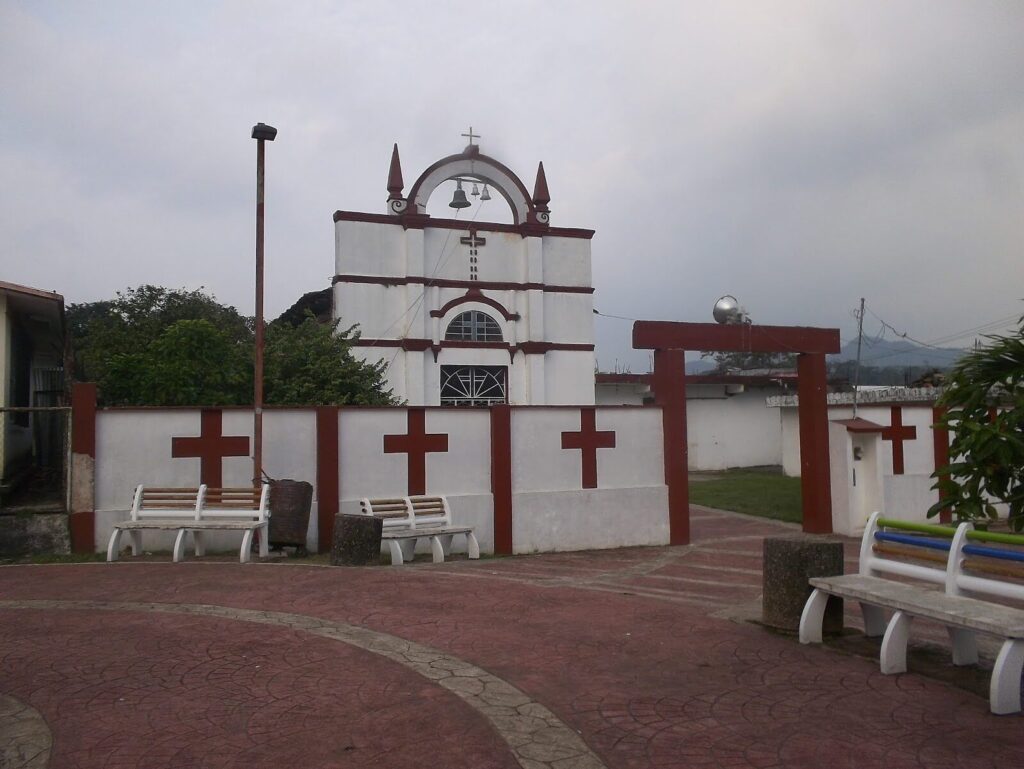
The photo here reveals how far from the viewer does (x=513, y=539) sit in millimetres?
12281

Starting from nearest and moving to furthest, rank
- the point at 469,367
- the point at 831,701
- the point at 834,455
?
the point at 831,701 → the point at 834,455 → the point at 469,367

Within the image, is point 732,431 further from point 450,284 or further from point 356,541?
point 356,541

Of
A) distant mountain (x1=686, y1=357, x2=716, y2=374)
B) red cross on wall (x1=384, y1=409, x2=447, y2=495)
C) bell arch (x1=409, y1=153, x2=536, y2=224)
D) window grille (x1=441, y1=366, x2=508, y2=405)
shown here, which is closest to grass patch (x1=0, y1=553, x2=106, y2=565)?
red cross on wall (x1=384, y1=409, x2=447, y2=495)

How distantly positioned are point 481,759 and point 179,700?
2.06 meters

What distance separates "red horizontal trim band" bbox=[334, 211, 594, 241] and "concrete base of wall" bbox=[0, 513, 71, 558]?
1649 centimetres

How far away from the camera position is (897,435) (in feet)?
51.2

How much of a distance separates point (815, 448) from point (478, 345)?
14.1 metres

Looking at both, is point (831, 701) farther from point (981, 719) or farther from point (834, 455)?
point (834, 455)

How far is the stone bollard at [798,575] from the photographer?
6777 millimetres

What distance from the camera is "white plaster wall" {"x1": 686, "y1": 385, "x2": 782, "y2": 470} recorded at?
31.3 meters

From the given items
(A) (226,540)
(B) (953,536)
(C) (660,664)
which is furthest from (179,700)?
(A) (226,540)

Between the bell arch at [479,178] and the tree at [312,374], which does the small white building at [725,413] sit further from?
the tree at [312,374]

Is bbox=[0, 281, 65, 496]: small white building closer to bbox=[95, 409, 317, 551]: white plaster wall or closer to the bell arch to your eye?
bbox=[95, 409, 317, 551]: white plaster wall

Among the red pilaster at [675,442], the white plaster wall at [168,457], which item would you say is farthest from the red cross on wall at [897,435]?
the white plaster wall at [168,457]
